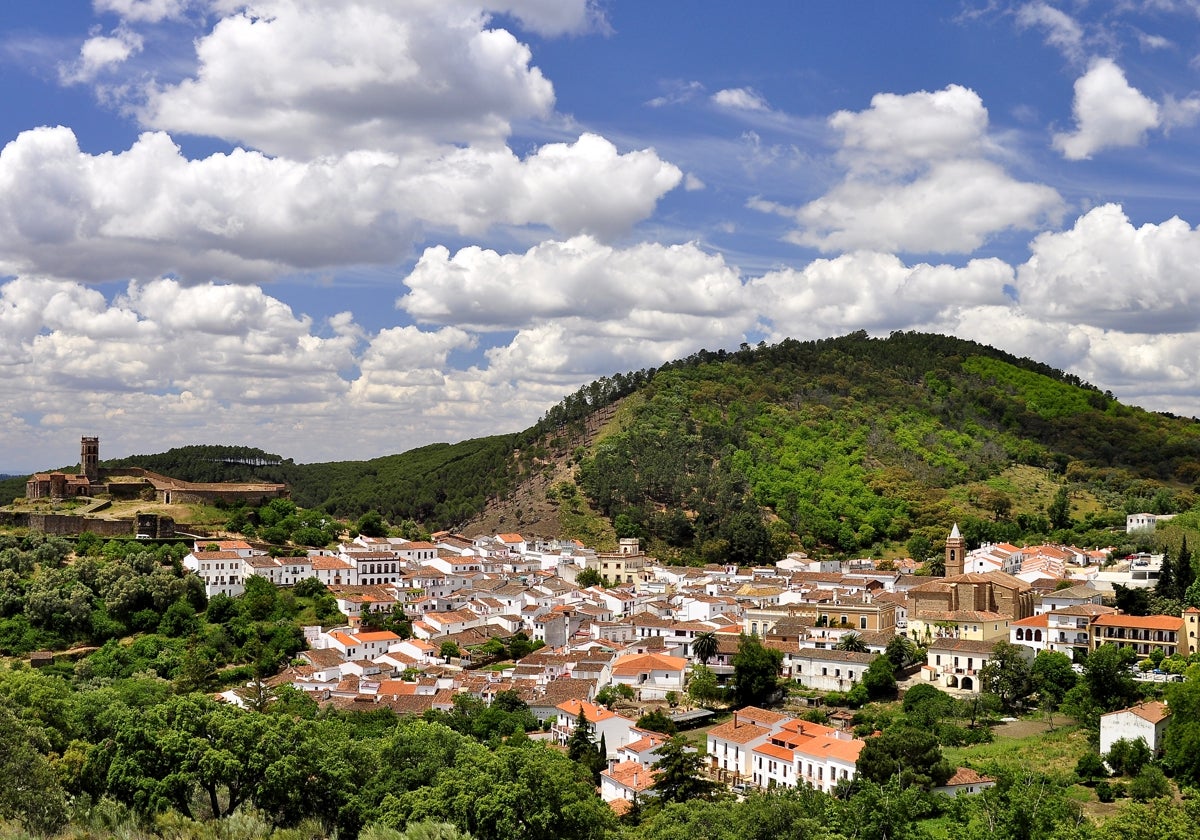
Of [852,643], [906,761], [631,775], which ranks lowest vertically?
[631,775]

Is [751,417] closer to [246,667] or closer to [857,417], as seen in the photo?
[857,417]

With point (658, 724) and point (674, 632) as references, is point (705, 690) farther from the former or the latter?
point (674, 632)

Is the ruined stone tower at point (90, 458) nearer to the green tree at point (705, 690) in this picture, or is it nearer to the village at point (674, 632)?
the village at point (674, 632)

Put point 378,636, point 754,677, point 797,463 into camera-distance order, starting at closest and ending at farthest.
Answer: point 754,677 → point 378,636 → point 797,463

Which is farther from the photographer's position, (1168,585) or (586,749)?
(1168,585)

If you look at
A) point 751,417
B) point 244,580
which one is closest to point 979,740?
point 244,580

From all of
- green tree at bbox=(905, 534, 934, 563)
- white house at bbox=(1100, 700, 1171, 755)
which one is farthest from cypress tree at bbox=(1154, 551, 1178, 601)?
green tree at bbox=(905, 534, 934, 563)

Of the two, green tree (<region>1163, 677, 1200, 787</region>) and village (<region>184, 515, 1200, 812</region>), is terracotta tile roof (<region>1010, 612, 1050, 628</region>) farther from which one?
green tree (<region>1163, 677, 1200, 787</region>)

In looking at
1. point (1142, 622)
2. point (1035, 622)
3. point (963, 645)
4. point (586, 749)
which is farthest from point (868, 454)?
point (586, 749)
